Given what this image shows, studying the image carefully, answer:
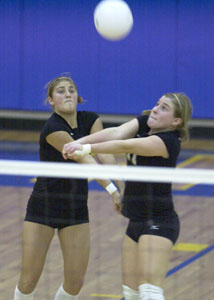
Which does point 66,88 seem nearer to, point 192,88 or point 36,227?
point 36,227

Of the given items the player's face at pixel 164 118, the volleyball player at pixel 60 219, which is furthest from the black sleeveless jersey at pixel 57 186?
the player's face at pixel 164 118

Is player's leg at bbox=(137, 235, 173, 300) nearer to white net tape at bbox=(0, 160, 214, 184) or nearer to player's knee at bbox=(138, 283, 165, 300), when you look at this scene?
player's knee at bbox=(138, 283, 165, 300)

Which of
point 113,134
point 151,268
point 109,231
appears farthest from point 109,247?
point 151,268

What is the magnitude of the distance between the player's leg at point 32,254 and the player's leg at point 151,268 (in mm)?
860

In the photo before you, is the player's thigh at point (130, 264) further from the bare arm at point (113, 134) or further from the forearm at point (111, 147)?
the bare arm at point (113, 134)

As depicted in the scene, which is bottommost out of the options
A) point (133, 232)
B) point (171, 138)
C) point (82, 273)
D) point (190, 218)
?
point (190, 218)

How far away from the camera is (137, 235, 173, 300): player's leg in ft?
16.7

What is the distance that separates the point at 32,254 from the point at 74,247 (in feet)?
1.02

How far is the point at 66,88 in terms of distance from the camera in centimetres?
615

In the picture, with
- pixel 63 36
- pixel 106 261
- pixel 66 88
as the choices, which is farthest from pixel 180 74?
pixel 66 88

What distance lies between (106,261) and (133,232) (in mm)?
2242

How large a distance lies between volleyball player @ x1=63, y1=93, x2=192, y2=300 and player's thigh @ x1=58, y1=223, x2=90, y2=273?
0.43 m

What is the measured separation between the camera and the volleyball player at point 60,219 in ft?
18.8

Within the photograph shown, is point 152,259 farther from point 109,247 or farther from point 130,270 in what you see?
point 109,247
